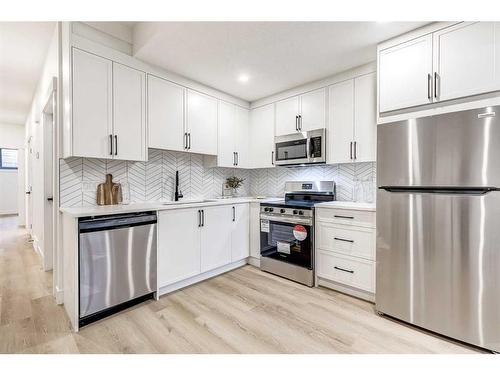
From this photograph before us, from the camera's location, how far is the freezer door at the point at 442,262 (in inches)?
64.5

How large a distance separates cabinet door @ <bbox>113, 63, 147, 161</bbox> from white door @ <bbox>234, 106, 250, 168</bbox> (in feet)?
4.64

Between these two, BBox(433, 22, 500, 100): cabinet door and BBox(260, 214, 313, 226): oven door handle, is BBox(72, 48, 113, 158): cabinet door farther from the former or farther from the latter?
BBox(433, 22, 500, 100): cabinet door

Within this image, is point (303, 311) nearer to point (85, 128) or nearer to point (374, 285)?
point (374, 285)

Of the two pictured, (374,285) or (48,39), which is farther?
(48,39)

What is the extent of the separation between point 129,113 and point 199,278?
6.39 feet

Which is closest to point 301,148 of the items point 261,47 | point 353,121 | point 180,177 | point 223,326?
point 353,121

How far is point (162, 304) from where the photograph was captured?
7.70 ft

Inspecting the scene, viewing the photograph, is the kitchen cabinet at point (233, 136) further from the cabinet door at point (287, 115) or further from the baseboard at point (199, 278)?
the baseboard at point (199, 278)

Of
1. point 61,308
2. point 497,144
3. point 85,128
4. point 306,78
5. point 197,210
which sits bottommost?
point 61,308

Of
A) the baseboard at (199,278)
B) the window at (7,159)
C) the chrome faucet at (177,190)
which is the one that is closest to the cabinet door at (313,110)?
the chrome faucet at (177,190)

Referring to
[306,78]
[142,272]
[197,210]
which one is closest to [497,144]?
[306,78]

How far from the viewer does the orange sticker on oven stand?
2.77 metres

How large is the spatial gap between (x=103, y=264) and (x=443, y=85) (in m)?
3.04

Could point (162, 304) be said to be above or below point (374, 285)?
below
